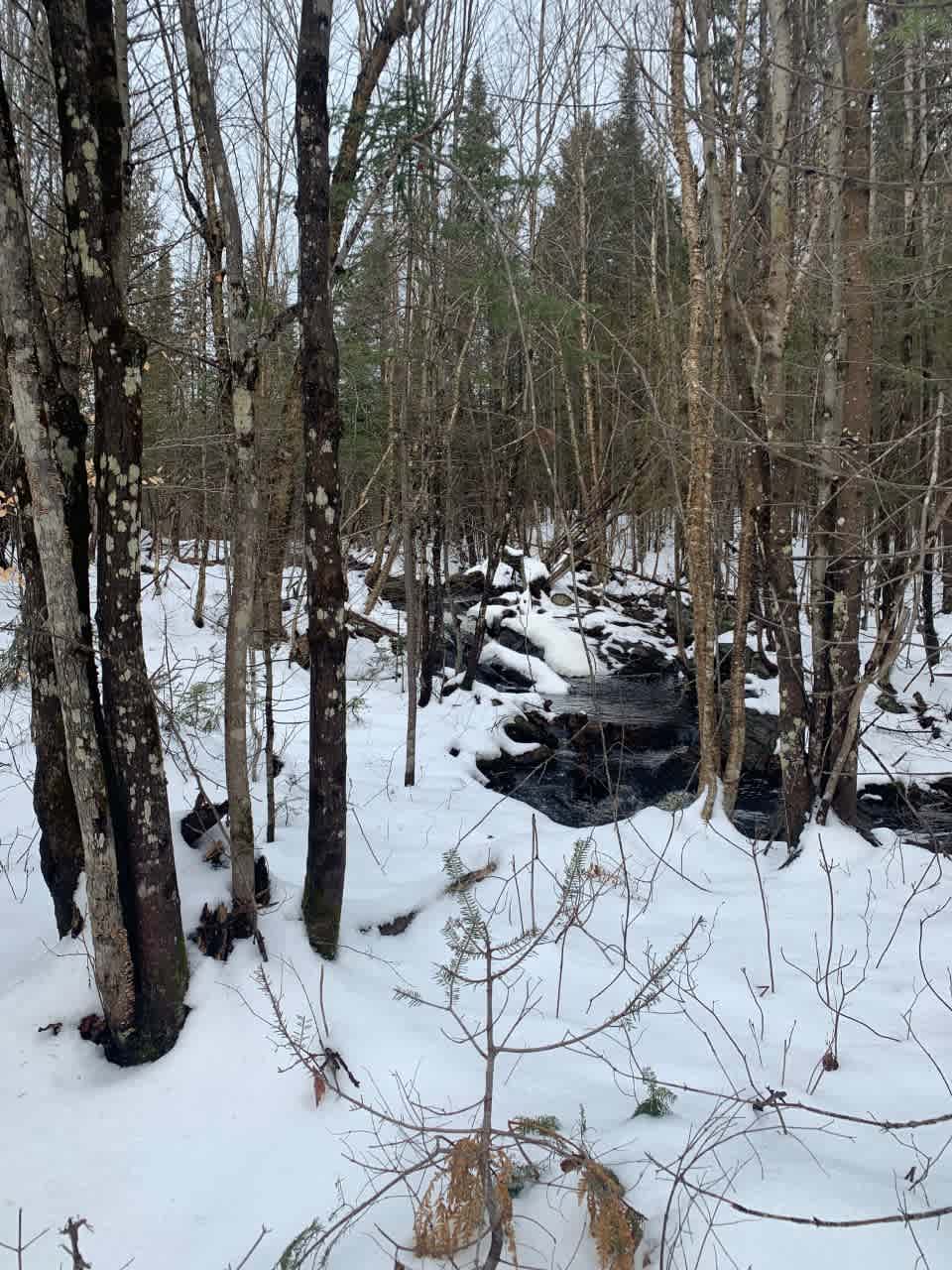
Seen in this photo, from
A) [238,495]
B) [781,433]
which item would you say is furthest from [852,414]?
[238,495]

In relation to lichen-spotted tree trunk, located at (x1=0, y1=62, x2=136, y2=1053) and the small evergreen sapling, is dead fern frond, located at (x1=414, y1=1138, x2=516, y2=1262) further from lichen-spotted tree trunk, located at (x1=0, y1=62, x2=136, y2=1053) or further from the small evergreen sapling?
lichen-spotted tree trunk, located at (x1=0, y1=62, x2=136, y2=1053)

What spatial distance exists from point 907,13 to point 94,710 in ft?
19.7

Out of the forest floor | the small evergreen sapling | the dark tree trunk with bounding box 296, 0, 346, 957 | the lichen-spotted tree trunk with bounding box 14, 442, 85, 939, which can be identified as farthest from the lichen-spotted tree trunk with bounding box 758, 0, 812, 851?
the lichen-spotted tree trunk with bounding box 14, 442, 85, 939

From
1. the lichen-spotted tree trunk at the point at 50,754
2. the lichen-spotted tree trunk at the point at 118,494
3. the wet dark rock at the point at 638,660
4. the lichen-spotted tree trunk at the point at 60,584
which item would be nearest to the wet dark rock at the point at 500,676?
the wet dark rock at the point at 638,660

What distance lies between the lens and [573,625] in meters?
14.6

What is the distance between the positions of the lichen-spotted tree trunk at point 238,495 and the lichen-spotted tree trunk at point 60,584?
63 centimetres

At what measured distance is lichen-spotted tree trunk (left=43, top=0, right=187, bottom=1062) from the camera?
302cm

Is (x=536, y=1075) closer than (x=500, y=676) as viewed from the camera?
Yes

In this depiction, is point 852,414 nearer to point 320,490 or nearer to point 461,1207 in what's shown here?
point 320,490

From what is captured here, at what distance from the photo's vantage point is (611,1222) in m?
2.23

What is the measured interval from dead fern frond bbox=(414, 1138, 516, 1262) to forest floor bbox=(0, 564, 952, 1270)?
0.47 ft

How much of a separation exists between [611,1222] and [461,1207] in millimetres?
440

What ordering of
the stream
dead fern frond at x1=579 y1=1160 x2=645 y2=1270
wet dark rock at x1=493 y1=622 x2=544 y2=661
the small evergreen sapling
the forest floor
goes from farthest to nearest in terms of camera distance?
1. wet dark rock at x1=493 y1=622 x2=544 y2=661
2. the stream
3. the small evergreen sapling
4. the forest floor
5. dead fern frond at x1=579 y1=1160 x2=645 y2=1270

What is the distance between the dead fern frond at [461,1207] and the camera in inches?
89.6
